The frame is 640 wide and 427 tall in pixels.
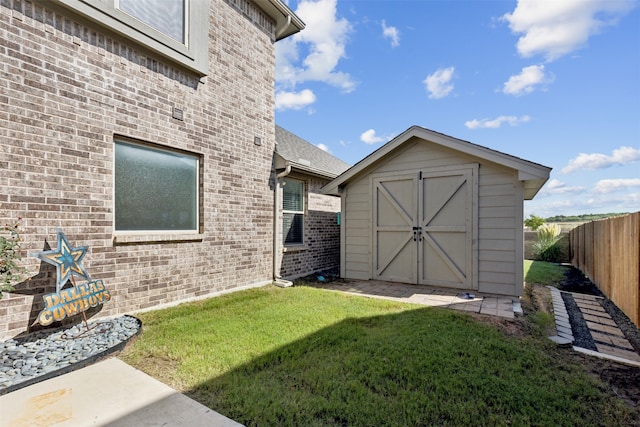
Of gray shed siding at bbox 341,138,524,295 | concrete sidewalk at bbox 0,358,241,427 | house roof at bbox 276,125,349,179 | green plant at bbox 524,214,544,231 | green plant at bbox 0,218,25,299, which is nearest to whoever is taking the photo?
concrete sidewalk at bbox 0,358,241,427

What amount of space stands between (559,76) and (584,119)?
439 centimetres

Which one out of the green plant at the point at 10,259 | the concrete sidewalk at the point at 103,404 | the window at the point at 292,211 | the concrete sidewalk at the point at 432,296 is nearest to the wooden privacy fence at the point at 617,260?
the concrete sidewalk at the point at 432,296

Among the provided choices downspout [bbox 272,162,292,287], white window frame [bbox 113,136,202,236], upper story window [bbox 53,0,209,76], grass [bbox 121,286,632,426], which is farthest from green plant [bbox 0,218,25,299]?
downspout [bbox 272,162,292,287]

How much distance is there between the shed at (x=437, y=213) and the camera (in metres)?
5.86

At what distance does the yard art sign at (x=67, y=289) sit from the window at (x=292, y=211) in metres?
4.28

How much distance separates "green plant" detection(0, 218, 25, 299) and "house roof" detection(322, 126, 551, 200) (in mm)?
5923

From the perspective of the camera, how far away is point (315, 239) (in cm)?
834

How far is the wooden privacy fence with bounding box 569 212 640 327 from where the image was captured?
453 centimetres

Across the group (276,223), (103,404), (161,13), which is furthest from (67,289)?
(161,13)

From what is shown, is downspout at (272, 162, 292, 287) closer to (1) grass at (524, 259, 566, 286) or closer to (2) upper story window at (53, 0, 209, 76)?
(2) upper story window at (53, 0, 209, 76)

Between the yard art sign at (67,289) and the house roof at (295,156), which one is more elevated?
the house roof at (295,156)

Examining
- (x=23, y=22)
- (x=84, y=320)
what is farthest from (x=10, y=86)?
(x=84, y=320)

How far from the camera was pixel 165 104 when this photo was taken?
15.8 ft

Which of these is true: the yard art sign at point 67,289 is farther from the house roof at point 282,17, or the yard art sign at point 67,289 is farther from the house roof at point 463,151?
the house roof at point 282,17
